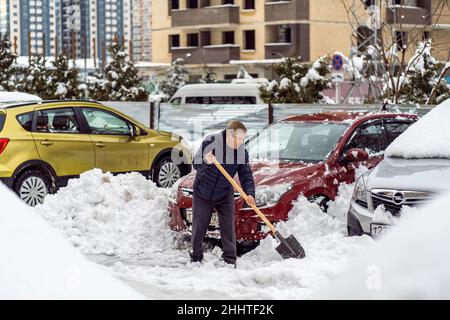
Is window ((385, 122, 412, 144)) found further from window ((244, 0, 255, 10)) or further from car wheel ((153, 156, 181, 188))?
window ((244, 0, 255, 10))

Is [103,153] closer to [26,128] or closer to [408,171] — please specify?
[26,128]

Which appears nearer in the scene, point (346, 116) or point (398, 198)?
point (398, 198)

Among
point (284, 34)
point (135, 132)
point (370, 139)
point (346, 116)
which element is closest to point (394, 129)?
point (370, 139)

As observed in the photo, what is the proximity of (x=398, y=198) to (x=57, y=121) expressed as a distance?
625 centimetres

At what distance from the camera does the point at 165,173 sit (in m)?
14.8

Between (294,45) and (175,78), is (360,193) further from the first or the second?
(175,78)

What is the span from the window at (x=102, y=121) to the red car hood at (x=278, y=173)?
149 inches

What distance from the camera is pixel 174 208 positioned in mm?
9984

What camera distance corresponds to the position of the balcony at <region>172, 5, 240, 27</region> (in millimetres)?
56469

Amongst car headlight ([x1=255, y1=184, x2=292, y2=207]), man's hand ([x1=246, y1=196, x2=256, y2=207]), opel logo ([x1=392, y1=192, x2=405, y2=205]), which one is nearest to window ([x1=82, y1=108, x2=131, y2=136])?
car headlight ([x1=255, y1=184, x2=292, y2=207])
